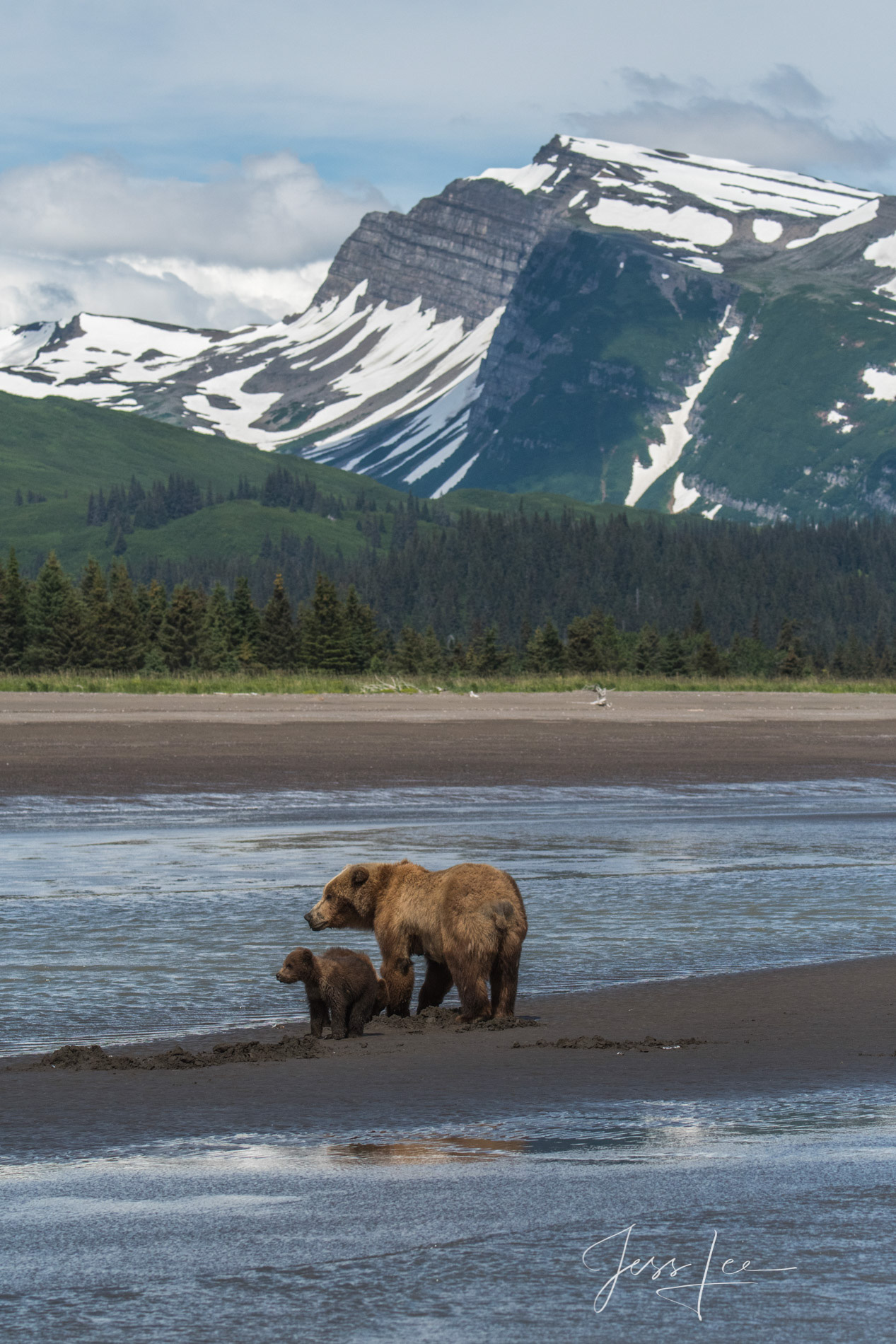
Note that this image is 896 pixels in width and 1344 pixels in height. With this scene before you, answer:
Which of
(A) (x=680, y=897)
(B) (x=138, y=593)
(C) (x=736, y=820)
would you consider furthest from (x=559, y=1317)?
(B) (x=138, y=593)

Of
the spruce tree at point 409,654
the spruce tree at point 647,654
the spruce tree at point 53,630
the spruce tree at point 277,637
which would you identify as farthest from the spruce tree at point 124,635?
the spruce tree at point 647,654

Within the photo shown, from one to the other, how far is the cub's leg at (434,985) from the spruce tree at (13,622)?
112 metres

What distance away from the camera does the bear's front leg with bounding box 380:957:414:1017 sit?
1251cm

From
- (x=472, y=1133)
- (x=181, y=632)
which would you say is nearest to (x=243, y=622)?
(x=181, y=632)

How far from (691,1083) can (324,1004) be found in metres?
2.99

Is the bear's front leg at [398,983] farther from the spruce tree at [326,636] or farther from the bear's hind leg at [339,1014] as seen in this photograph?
the spruce tree at [326,636]

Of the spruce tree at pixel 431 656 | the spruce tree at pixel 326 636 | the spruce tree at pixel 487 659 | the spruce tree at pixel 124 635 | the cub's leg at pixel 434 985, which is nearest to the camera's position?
the cub's leg at pixel 434 985

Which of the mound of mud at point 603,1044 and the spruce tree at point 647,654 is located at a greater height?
the mound of mud at point 603,1044

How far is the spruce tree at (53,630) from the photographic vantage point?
12369cm

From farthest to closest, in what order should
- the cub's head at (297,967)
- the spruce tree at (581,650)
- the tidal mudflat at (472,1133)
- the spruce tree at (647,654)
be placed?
the spruce tree at (647,654) < the spruce tree at (581,650) < the cub's head at (297,967) < the tidal mudflat at (472,1133)

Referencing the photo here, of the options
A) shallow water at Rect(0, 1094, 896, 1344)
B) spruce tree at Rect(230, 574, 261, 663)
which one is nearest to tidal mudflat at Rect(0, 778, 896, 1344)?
shallow water at Rect(0, 1094, 896, 1344)

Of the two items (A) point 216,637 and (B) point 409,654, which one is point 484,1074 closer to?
(A) point 216,637

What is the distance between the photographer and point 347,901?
42.8 ft

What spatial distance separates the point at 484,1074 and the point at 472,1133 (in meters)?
1.65
